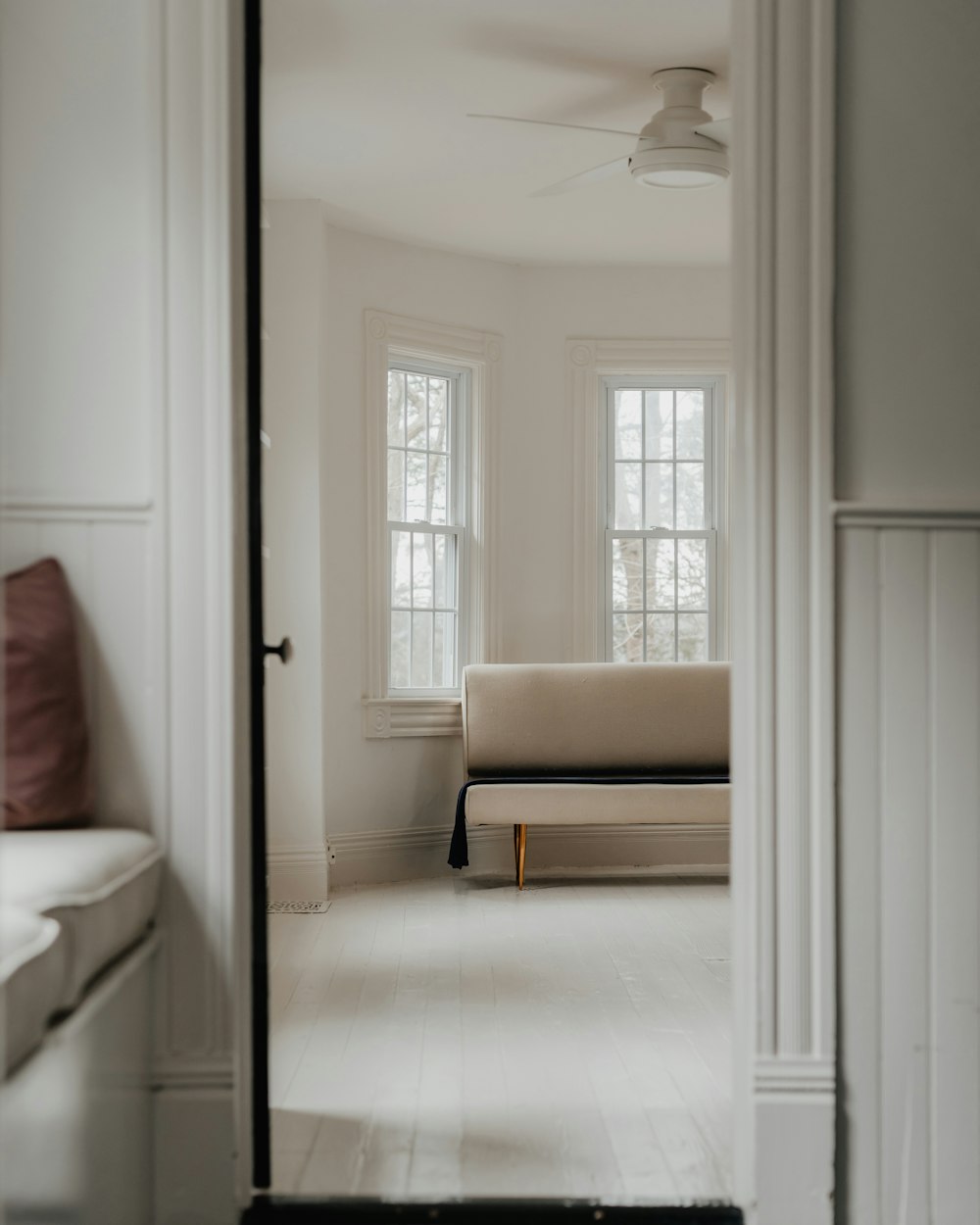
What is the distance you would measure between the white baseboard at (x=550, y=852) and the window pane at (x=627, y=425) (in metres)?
2.04

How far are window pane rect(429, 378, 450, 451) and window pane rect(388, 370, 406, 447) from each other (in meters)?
0.17

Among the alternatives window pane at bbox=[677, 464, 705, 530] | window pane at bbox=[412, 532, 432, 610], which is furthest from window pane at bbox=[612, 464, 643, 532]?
window pane at bbox=[412, 532, 432, 610]

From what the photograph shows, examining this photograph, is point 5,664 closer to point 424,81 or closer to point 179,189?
point 179,189

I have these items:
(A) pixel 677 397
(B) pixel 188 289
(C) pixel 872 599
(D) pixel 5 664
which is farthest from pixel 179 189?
(A) pixel 677 397

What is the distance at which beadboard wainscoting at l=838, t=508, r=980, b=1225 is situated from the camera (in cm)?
210

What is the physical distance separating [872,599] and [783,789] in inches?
14.8

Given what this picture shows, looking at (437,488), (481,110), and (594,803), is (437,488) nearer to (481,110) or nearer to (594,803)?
(594,803)

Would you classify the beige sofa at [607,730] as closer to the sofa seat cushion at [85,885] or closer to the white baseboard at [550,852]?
the white baseboard at [550,852]

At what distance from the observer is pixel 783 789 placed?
2.11 m

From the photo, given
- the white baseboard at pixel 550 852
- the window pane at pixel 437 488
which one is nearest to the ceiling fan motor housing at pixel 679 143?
the window pane at pixel 437 488

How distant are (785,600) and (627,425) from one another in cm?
456

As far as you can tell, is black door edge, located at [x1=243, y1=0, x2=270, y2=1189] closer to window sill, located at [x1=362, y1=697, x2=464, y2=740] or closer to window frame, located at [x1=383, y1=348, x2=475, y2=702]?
window sill, located at [x1=362, y1=697, x2=464, y2=740]

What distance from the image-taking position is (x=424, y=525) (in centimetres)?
611

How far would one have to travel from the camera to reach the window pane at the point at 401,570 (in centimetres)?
602
